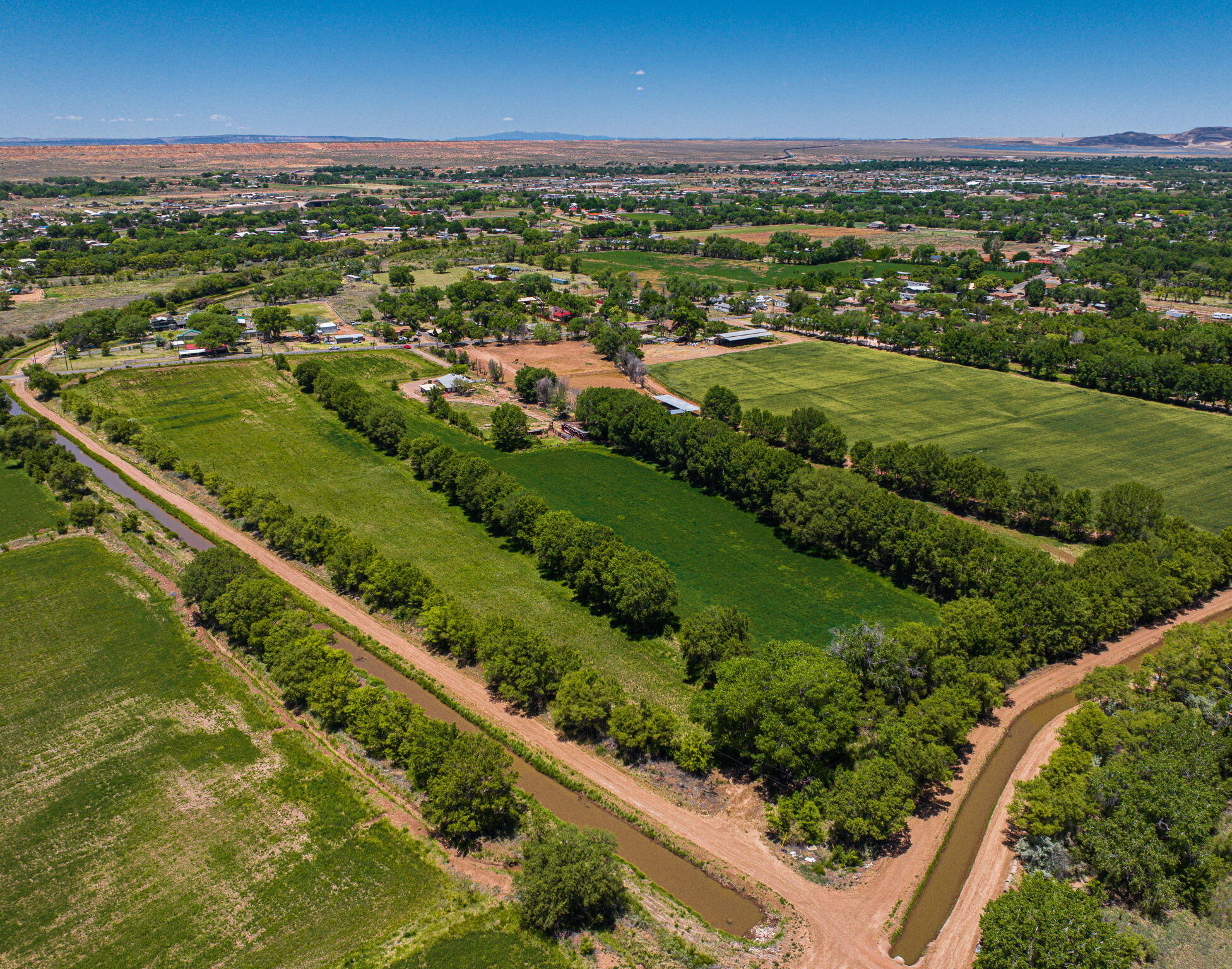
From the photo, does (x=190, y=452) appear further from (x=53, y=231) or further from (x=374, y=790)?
(x=53, y=231)

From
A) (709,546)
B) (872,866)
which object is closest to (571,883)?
(872,866)

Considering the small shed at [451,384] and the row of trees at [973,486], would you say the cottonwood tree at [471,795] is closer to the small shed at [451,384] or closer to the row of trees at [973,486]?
the row of trees at [973,486]

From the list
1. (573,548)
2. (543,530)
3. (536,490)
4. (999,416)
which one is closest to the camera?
(573,548)

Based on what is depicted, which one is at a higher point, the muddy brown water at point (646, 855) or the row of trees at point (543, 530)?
the row of trees at point (543, 530)

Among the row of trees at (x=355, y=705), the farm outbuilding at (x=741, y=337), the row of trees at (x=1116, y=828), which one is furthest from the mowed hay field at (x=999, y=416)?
the row of trees at (x=355, y=705)

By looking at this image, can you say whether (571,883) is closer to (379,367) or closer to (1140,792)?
(1140,792)

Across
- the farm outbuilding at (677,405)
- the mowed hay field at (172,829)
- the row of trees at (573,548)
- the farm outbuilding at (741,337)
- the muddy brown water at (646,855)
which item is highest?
the farm outbuilding at (741,337)
